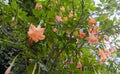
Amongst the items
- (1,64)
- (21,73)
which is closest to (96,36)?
(21,73)

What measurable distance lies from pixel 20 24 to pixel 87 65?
1.51 ft

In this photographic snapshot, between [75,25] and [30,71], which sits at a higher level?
[75,25]

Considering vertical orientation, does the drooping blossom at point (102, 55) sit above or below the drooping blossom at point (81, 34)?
below

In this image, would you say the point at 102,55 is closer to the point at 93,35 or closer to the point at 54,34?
the point at 93,35

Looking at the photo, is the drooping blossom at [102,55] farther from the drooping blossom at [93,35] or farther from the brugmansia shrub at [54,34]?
the drooping blossom at [93,35]

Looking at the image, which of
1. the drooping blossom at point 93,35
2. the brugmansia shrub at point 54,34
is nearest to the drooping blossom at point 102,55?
the brugmansia shrub at point 54,34

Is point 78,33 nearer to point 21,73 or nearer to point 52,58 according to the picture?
point 52,58

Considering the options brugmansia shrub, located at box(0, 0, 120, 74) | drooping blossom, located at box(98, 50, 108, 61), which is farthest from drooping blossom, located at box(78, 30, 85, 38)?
drooping blossom, located at box(98, 50, 108, 61)

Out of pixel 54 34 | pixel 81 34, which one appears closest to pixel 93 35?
pixel 81 34

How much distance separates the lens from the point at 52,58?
4.92 feet

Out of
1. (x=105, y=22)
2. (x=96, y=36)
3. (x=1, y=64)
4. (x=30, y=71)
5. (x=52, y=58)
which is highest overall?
(x=1, y=64)

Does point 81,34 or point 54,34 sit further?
point 81,34

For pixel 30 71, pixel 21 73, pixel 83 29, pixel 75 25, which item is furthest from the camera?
pixel 21 73

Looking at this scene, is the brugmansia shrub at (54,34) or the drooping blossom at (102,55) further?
the drooping blossom at (102,55)
